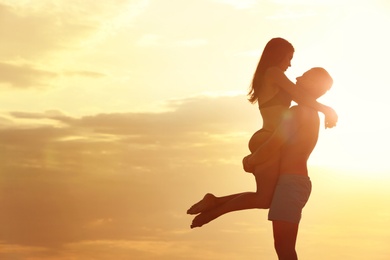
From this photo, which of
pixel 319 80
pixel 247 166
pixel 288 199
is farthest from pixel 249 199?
pixel 319 80

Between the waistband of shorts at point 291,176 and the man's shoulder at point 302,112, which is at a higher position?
the man's shoulder at point 302,112

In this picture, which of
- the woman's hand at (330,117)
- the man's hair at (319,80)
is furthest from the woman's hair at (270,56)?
the woman's hand at (330,117)

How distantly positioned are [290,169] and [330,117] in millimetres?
1034

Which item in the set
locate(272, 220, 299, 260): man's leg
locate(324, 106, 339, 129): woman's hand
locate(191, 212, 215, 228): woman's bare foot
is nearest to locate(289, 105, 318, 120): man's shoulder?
locate(324, 106, 339, 129): woman's hand

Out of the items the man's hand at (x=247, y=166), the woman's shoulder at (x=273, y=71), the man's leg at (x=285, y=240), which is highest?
the woman's shoulder at (x=273, y=71)

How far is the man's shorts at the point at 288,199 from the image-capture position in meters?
12.6

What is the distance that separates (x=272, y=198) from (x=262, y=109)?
1417 mm

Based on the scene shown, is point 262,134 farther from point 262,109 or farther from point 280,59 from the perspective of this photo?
point 280,59

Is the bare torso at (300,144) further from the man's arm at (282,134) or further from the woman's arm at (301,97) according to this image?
the woman's arm at (301,97)

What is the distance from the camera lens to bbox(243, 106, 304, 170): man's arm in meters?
12.6

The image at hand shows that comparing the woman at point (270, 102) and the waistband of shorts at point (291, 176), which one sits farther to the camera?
the woman at point (270, 102)

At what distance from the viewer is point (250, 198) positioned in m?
13.1

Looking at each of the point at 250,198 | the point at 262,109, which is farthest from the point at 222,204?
the point at 262,109

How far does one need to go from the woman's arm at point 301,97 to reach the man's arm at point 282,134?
0.56 ft
